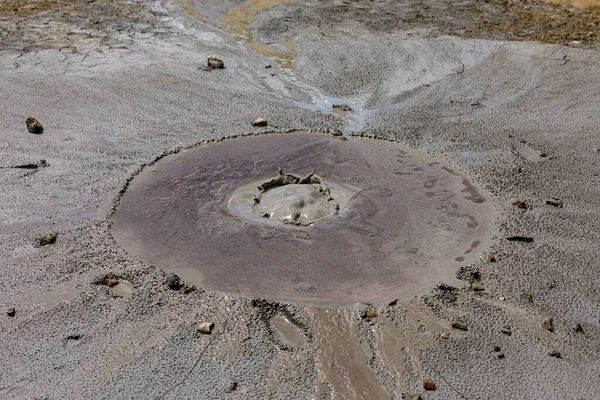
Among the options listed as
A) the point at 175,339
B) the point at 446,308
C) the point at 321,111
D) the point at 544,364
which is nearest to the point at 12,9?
the point at 321,111

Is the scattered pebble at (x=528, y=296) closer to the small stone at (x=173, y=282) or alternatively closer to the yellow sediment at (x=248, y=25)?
the small stone at (x=173, y=282)

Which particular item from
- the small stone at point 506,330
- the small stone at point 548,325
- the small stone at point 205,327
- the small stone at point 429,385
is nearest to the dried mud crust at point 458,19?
the small stone at point 548,325

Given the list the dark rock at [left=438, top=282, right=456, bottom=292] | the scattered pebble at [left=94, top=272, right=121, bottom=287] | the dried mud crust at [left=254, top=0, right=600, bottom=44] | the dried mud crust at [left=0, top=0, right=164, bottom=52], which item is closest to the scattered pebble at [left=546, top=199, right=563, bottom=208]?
the dark rock at [left=438, top=282, right=456, bottom=292]

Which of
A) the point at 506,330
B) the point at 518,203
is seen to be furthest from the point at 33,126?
the point at 506,330

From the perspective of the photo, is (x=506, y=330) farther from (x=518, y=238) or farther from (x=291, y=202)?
(x=291, y=202)

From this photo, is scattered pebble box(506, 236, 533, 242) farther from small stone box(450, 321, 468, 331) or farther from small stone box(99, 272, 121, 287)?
small stone box(99, 272, 121, 287)

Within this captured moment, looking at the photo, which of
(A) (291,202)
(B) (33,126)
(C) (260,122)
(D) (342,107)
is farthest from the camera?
(D) (342,107)
